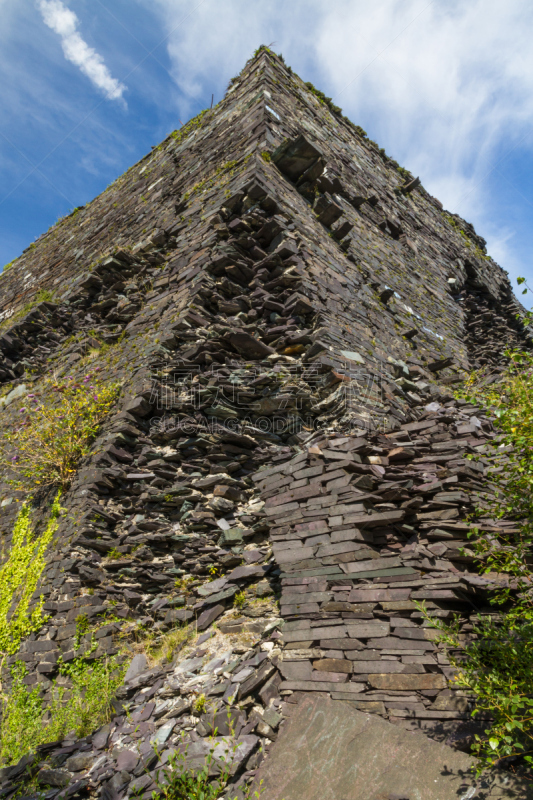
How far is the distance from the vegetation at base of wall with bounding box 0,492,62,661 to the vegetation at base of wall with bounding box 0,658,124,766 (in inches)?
21.2

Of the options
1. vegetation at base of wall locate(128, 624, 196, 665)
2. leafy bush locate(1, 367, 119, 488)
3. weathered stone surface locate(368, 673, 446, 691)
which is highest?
leafy bush locate(1, 367, 119, 488)

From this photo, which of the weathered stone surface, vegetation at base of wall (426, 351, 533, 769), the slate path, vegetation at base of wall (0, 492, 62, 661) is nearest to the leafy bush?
vegetation at base of wall (0, 492, 62, 661)

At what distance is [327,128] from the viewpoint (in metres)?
14.1

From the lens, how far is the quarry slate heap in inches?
133

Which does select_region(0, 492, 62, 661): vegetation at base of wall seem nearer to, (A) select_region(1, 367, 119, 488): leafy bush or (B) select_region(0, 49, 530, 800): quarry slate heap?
(B) select_region(0, 49, 530, 800): quarry slate heap

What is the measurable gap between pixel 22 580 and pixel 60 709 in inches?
78.9

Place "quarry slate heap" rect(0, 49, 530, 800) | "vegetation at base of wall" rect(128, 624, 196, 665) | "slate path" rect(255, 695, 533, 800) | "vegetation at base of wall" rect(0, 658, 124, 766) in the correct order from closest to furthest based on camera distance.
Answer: "slate path" rect(255, 695, 533, 800) → "quarry slate heap" rect(0, 49, 530, 800) → "vegetation at base of wall" rect(0, 658, 124, 766) → "vegetation at base of wall" rect(128, 624, 196, 665)

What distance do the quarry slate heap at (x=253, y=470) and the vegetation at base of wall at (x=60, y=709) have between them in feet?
0.50

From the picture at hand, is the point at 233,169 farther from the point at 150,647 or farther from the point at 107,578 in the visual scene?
the point at 150,647

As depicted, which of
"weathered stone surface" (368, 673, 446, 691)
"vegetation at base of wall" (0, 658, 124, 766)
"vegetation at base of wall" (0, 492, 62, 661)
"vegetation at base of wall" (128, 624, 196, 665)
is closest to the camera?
"weathered stone surface" (368, 673, 446, 691)

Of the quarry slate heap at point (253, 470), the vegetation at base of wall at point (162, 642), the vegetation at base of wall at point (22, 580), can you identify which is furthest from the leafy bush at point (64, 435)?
the vegetation at base of wall at point (162, 642)

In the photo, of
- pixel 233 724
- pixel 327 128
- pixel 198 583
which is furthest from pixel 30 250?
pixel 233 724

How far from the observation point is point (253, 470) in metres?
5.97

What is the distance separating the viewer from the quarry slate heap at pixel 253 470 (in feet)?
11.1
